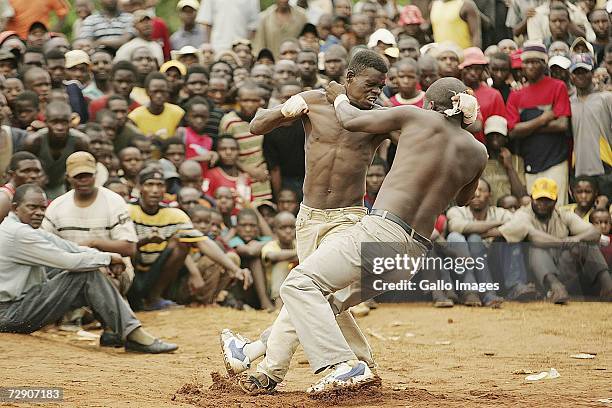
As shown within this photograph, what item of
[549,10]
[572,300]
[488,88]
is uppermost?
[549,10]

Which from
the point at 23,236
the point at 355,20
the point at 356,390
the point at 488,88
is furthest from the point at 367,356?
the point at 355,20

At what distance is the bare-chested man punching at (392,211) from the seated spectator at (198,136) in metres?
5.53

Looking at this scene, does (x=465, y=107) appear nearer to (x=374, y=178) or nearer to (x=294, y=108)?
(x=294, y=108)

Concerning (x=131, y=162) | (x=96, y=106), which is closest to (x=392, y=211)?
(x=131, y=162)

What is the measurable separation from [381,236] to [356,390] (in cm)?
93

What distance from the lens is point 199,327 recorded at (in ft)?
34.3

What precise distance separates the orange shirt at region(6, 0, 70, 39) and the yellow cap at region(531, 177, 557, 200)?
22.3 feet

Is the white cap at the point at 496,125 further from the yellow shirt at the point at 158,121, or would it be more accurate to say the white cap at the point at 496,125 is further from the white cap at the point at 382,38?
the yellow shirt at the point at 158,121

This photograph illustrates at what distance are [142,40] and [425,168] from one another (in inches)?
322

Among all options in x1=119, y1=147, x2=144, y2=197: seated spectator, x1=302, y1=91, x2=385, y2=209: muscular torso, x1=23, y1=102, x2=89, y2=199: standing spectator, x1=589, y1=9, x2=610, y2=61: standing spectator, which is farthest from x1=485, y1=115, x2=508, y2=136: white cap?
x1=302, y1=91, x2=385, y2=209: muscular torso

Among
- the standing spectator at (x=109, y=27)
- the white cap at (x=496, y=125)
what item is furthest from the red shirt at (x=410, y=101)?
the standing spectator at (x=109, y=27)

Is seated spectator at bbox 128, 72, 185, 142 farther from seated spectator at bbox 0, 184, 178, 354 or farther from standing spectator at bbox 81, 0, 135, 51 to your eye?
seated spectator at bbox 0, 184, 178, 354

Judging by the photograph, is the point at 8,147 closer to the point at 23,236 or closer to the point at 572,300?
the point at 23,236

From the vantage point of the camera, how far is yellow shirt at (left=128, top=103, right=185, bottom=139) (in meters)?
12.5
